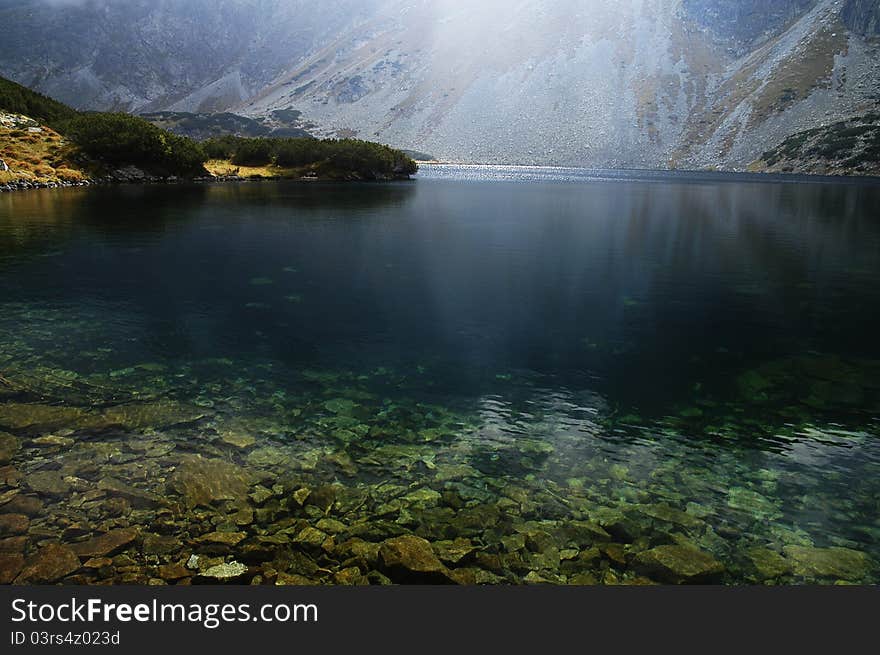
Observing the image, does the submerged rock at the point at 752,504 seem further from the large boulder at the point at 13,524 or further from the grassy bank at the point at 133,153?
the grassy bank at the point at 133,153

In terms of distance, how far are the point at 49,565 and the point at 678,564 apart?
1079cm

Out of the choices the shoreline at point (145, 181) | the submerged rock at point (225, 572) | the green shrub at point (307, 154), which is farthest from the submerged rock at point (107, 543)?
the green shrub at point (307, 154)

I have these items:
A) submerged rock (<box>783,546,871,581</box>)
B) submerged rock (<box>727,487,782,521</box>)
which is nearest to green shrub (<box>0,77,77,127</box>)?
submerged rock (<box>727,487,782,521</box>)

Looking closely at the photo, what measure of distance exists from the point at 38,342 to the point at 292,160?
419 ft

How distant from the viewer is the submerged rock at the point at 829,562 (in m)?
9.66

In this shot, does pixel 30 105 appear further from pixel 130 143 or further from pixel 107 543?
pixel 107 543

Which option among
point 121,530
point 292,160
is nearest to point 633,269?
point 121,530

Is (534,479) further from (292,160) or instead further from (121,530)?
(292,160)

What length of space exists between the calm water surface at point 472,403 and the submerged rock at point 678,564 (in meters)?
0.05

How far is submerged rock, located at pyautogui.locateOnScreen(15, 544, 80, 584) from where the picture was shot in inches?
344

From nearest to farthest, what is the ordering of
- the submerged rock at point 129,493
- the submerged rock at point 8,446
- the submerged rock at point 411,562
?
1. the submerged rock at point 411,562
2. the submerged rock at point 129,493
3. the submerged rock at point 8,446

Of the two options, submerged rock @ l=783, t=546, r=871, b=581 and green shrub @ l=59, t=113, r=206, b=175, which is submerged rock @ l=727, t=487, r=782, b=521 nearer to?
submerged rock @ l=783, t=546, r=871, b=581

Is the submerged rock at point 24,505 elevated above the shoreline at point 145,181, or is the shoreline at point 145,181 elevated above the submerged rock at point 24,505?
the shoreline at point 145,181

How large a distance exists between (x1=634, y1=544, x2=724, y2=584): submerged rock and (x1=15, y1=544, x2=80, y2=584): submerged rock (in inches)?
384
